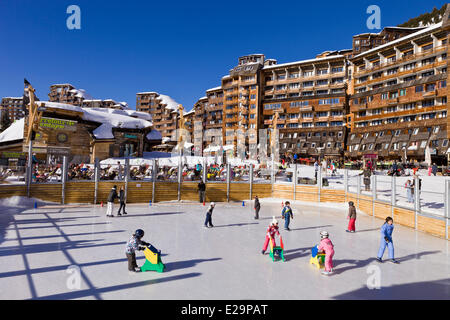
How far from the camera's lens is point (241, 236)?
1208 cm

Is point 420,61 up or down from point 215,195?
up

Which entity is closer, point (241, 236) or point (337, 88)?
point (241, 236)

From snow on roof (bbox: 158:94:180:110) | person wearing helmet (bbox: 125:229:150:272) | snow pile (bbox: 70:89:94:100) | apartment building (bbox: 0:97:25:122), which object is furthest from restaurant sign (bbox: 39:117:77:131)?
apartment building (bbox: 0:97:25:122)

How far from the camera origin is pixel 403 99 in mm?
52281

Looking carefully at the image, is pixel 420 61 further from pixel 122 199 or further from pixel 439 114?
pixel 122 199

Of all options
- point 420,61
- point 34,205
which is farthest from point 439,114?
point 34,205

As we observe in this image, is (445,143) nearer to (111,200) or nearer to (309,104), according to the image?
(309,104)

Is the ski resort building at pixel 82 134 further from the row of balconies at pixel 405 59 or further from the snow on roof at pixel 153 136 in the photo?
the row of balconies at pixel 405 59

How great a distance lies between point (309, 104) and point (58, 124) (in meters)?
51.1

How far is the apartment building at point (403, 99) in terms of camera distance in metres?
47.2

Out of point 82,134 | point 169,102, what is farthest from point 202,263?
point 169,102

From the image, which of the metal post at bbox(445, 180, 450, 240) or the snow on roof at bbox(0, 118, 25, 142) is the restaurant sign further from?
the metal post at bbox(445, 180, 450, 240)

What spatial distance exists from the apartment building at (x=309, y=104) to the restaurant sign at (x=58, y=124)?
41799 millimetres

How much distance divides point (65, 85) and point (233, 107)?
82494mm
